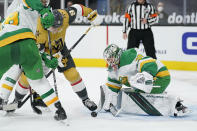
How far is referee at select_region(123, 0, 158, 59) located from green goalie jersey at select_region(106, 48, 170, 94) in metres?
2.03

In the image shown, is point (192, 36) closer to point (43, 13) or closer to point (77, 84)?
point (77, 84)

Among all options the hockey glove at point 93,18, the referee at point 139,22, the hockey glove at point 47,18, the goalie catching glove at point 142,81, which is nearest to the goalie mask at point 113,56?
the goalie catching glove at point 142,81

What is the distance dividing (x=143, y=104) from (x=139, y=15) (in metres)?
2.53

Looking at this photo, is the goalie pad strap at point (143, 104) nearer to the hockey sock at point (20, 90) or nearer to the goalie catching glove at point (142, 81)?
the goalie catching glove at point (142, 81)

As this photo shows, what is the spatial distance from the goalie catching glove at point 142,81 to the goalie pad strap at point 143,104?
0.50 ft

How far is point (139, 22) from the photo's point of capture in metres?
5.56

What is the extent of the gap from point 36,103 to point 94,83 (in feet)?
5.64

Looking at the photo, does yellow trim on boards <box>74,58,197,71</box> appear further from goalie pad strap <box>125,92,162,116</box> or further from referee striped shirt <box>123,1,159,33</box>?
goalie pad strap <box>125,92,162,116</box>

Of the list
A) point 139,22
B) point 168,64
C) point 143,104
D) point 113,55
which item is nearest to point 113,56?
point 113,55

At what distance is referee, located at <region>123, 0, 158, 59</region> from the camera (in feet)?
17.8

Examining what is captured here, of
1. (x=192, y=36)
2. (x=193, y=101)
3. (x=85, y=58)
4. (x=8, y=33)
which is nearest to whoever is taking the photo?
(x=8, y=33)

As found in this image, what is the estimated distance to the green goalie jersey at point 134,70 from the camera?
324cm

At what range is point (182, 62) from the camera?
617cm

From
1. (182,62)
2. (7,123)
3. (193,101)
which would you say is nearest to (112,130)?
(7,123)
